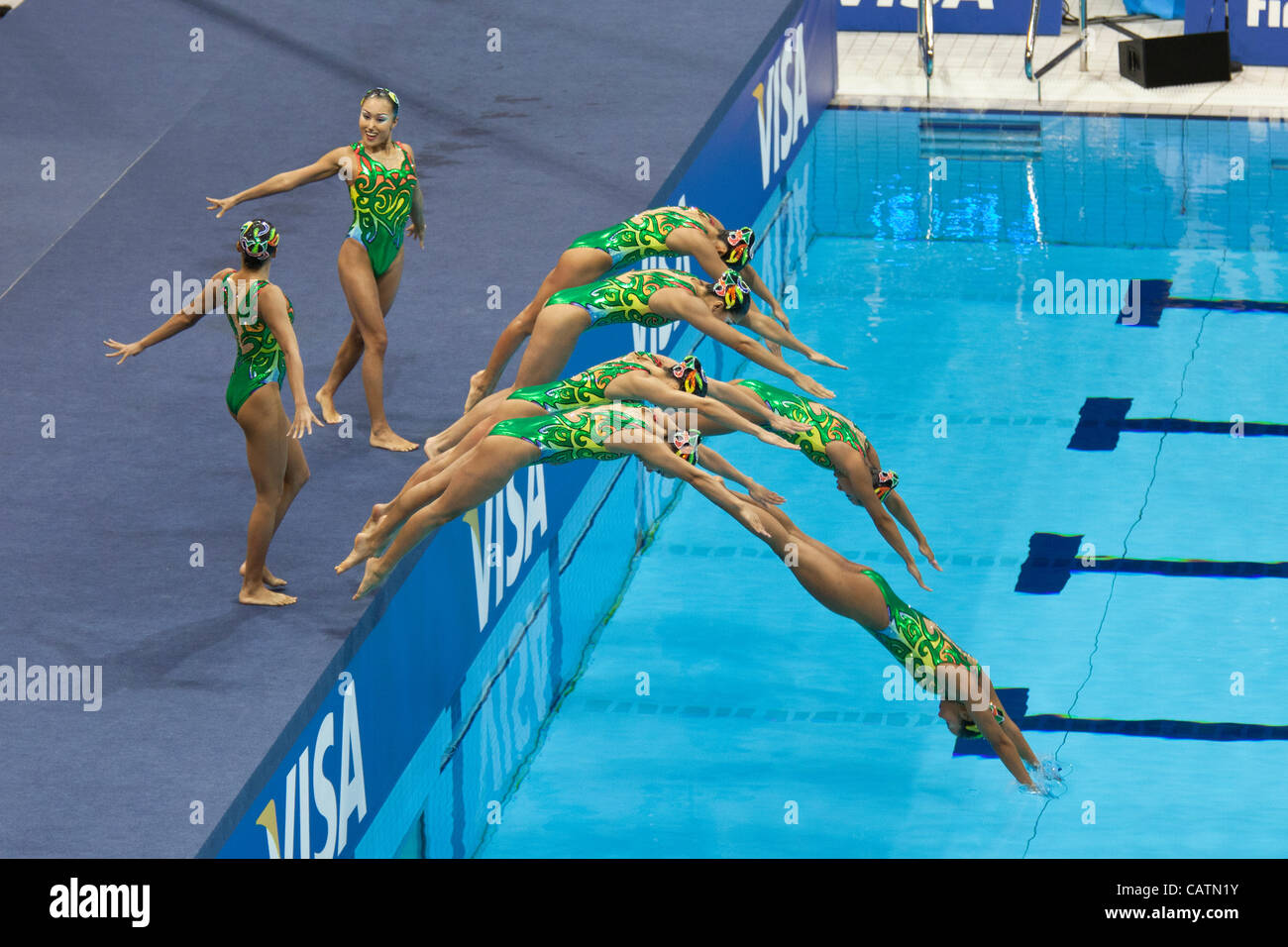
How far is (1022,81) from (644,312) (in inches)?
275

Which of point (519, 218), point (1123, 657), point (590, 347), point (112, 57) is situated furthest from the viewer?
point (112, 57)

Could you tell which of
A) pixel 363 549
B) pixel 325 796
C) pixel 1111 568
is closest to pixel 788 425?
pixel 363 549

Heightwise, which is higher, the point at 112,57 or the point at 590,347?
the point at 112,57

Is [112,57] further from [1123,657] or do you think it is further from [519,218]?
[1123,657]

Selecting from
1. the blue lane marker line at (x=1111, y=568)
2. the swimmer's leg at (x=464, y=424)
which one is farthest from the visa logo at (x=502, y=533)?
the blue lane marker line at (x=1111, y=568)

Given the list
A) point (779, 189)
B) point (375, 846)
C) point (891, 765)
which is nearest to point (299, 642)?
point (375, 846)

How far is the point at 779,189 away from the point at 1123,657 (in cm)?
534

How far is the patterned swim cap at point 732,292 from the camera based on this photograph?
7531 millimetres

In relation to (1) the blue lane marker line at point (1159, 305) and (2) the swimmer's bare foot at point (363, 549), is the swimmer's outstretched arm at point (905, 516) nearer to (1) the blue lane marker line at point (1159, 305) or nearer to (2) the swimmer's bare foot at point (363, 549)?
(2) the swimmer's bare foot at point (363, 549)

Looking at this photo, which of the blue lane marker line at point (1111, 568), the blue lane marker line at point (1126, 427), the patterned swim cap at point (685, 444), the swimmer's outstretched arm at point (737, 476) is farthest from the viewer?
the blue lane marker line at point (1126, 427)

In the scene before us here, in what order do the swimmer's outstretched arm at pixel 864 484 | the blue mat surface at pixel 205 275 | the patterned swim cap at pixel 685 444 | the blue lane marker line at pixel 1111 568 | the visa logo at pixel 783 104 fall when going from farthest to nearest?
the visa logo at pixel 783 104 → the blue lane marker line at pixel 1111 568 → the swimmer's outstretched arm at pixel 864 484 → the patterned swim cap at pixel 685 444 → the blue mat surface at pixel 205 275

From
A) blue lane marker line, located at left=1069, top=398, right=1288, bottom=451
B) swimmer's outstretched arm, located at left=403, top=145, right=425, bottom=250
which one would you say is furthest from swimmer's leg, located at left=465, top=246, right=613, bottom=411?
blue lane marker line, located at left=1069, top=398, right=1288, bottom=451

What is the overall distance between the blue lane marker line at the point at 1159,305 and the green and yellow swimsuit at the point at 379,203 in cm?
510
